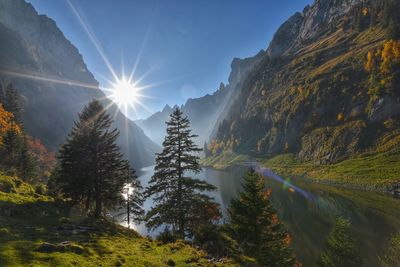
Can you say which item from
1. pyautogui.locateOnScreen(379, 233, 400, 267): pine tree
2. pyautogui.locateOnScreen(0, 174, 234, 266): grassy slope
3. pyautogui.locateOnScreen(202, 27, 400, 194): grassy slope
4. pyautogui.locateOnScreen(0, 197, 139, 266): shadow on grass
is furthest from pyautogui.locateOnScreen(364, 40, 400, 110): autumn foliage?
pyautogui.locateOnScreen(0, 197, 139, 266): shadow on grass

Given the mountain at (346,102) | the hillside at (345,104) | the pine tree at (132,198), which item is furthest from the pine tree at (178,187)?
the mountain at (346,102)

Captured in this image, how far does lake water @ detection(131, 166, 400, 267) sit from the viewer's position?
143ft

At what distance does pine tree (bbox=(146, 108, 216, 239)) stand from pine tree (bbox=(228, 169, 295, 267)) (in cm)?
423

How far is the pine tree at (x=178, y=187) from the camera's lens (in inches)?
1080

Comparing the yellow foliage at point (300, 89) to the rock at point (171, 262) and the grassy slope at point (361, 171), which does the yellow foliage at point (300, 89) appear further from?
the rock at point (171, 262)

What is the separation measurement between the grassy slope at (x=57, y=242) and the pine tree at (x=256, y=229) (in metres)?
10.1

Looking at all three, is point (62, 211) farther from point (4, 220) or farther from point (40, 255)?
point (40, 255)

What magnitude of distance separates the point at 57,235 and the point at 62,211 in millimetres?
9989

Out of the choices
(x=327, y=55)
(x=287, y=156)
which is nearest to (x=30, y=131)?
(x=287, y=156)

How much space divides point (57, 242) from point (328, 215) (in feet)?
201

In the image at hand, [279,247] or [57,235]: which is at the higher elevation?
[57,235]

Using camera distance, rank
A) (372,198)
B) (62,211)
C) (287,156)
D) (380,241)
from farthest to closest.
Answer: (287,156)
(372,198)
(380,241)
(62,211)

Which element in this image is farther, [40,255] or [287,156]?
[287,156]

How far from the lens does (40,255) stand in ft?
41.9
